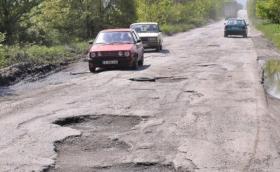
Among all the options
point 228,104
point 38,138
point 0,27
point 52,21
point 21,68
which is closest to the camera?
point 38,138

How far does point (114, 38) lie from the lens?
64.2 feet

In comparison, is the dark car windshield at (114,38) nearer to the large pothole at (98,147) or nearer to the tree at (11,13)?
the large pothole at (98,147)

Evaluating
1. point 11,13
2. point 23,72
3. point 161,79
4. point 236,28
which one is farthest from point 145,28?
point 236,28

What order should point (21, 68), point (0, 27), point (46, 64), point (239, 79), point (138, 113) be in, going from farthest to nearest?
point (0, 27)
point (46, 64)
point (21, 68)
point (239, 79)
point (138, 113)

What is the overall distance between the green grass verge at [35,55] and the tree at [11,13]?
161 inches

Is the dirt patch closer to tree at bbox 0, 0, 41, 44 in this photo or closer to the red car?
the red car

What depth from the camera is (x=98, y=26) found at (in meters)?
40.1

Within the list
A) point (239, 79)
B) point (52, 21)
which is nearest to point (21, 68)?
point (239, 79)

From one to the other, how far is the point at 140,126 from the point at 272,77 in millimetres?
9467

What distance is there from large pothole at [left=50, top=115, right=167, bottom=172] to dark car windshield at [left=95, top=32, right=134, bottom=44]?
10.0 meters

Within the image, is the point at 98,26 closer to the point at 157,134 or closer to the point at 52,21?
the point at 52,21

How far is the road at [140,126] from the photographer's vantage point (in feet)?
21.9

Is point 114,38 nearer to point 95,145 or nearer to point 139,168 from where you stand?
point 95,145

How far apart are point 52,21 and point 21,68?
19.8 meters
